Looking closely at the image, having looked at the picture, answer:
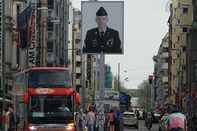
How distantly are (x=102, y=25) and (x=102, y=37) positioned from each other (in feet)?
1.22

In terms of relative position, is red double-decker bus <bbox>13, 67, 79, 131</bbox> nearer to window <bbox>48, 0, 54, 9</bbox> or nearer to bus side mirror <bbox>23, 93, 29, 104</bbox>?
bus side mirror <bbox>23, 93, 29, 104</bbox>

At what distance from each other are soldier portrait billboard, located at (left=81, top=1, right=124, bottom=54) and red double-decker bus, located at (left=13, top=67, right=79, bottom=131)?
13.5 metres

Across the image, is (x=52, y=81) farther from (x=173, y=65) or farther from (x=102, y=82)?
(x=173, y=65)

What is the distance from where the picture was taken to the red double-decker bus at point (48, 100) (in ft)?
122

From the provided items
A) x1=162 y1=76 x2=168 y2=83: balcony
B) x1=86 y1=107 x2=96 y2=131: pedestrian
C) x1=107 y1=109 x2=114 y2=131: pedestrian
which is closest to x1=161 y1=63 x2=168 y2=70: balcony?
x1=162 y1=76 x2=168 y2=83: balcony

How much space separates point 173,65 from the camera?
148 meters

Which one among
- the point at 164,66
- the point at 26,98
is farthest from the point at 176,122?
the point at 164,66

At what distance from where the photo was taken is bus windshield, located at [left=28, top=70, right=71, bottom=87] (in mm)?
37031

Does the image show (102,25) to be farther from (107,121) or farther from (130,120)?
(130,120)

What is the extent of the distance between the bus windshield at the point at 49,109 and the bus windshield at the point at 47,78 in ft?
2.07

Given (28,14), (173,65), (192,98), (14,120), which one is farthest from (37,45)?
(173,65)

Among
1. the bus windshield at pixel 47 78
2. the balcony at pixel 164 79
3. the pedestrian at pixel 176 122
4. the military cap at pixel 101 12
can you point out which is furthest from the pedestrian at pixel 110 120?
the balcony at pixel 164 79

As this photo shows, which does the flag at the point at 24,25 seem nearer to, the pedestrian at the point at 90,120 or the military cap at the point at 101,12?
the pedestrian at the point at 90,120

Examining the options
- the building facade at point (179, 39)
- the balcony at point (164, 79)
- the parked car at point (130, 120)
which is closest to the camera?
the parked car at point (130, 120)
